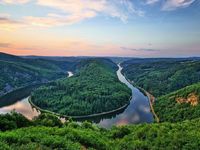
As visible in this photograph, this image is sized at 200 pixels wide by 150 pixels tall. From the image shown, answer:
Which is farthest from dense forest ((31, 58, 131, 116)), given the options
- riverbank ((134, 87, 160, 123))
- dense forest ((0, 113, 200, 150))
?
dense forest ((0, 113, 200, 150))

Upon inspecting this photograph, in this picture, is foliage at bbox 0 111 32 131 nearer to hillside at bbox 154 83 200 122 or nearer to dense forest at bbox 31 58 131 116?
hillside at bbox 154 83 200 122

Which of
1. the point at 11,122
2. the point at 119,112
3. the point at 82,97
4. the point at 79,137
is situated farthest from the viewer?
the point at 82,97

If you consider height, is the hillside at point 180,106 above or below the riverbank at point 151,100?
above

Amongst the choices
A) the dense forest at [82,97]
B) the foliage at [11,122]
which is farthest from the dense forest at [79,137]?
the dense forest at [82,97]

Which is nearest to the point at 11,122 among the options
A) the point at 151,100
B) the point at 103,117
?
the point at 103,117

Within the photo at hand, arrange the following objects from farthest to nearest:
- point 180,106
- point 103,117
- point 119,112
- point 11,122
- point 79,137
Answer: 1. point 119,112
2. point 103,117
3. point 180,106
4. point 11,122
5. point 79,137

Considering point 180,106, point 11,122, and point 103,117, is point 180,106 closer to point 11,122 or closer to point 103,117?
point 103,117

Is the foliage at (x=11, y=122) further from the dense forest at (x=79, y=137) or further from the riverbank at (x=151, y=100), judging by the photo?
the riverbank at (x=151, y=100)
